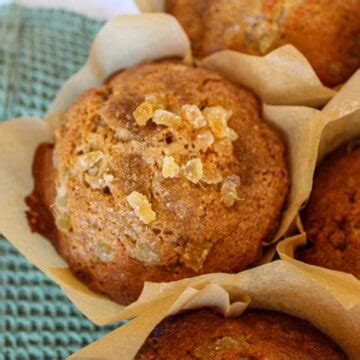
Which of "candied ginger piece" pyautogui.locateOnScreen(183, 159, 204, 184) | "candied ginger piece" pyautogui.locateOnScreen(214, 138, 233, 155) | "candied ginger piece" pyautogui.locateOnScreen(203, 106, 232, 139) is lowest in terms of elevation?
"candied ginger piece" pyautogui.locateOnScreen(183, 159, 204, 184)

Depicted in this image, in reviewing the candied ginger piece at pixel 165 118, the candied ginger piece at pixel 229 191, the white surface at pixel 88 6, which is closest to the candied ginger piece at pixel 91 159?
the candied ginger piece at pixel 165 118

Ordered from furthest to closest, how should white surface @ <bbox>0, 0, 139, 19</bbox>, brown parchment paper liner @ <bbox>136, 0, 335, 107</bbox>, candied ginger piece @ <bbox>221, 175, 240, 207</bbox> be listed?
white surface @ <bbox>0, 0, 139, 19</bbox> < brown parchment paper liner @ <bbox>136, 0, 335, 107</bbox> < candied ginger piece @ <bbox>221, 175, 240, 207</bbox>

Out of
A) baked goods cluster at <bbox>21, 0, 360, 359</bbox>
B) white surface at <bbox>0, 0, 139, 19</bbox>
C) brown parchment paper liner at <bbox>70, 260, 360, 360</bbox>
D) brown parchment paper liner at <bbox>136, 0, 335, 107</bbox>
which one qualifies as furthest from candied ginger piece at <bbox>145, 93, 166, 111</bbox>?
white surface at <bbox>0, 0, 139, 19</bbox>

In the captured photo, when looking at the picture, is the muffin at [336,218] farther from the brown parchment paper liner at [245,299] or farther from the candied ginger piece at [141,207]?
the candied ginger piece at [141,207]

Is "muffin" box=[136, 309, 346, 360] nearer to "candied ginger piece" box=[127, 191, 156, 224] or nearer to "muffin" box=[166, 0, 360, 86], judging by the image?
"candied ginger piece" box=[127, 191, 156, 224]

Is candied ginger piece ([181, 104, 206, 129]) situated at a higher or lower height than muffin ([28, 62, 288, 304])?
higher

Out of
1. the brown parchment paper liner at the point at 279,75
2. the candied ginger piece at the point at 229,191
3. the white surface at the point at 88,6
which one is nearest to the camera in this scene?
the candied ginger piece at the point at 229,191
